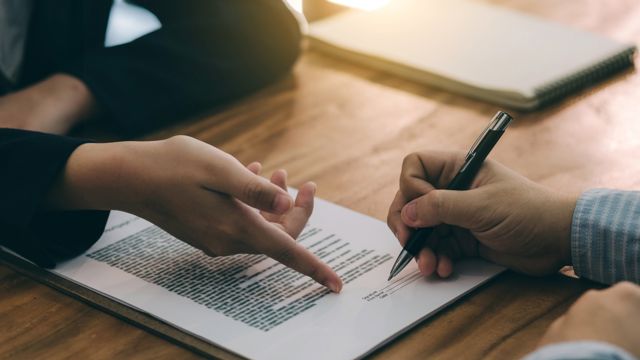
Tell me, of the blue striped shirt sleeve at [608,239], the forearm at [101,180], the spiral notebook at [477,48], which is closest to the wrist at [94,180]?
the forearm at [101,180]

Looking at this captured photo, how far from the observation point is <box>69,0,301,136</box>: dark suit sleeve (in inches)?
48.3

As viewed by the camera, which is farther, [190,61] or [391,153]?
[190,61]

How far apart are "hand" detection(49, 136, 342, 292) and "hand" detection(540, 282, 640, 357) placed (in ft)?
0.73

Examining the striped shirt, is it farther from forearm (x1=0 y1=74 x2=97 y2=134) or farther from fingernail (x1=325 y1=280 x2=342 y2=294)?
forearm (x1=0 y1=74 x2=97 y2=134)

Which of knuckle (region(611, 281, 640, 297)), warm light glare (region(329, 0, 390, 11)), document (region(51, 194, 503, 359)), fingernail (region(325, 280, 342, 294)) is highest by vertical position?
warm light glare (region(329, 0, 390, 11))

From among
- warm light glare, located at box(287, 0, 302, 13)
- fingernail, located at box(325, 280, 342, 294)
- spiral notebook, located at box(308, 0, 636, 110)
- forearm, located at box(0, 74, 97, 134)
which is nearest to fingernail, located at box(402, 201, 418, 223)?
fingernail, located at box(325, 280, 342, 294)

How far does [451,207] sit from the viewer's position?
0.85m

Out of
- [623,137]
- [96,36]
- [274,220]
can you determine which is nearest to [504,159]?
[623,137]

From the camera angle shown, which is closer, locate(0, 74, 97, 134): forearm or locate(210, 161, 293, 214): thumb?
locate(210, 161, 293, 214): thumb

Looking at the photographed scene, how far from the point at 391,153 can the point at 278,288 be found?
33 centimetres

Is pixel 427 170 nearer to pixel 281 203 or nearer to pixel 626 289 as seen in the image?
pixel 281 203

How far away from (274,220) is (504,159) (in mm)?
311

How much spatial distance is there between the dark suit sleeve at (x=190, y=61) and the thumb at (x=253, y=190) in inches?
16.2

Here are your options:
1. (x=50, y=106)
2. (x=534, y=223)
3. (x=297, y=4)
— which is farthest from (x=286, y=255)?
(x=297, y=4)
